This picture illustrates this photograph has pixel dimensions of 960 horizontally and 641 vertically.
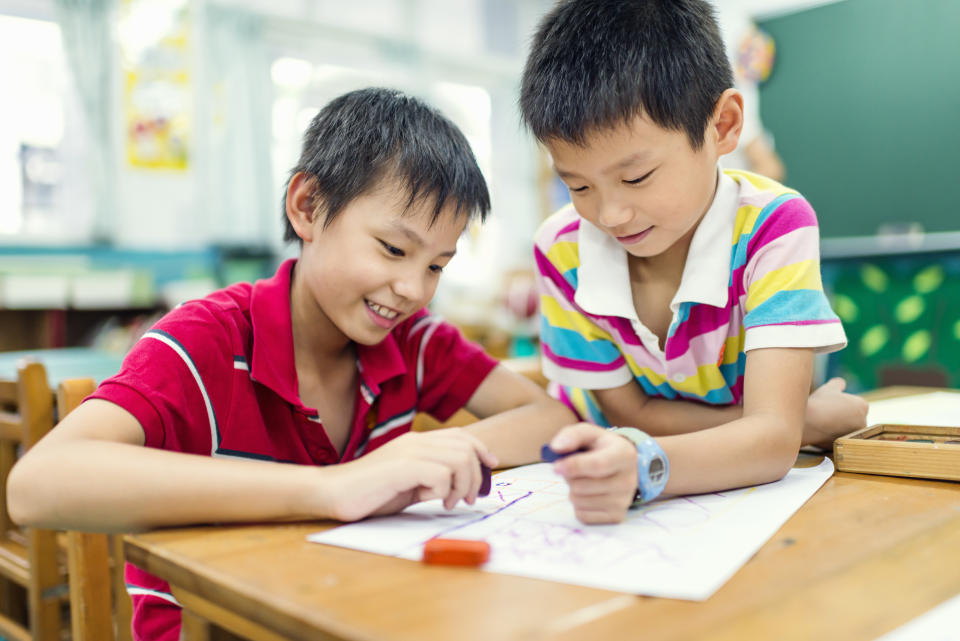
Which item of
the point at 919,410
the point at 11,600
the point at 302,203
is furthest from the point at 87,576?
the point at 919,410

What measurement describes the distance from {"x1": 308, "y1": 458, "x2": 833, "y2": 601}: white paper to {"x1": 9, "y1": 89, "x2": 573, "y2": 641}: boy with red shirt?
0.12 feet

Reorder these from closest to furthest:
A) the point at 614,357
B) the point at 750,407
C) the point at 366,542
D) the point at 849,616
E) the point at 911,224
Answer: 1. the point at 849,616
2. the point at 366,542
3. the point at 750,407
4. the point at 614,357
5. the point at 911,224

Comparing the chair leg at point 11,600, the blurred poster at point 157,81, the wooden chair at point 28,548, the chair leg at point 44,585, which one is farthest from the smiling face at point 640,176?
the blurred poster at point 157,81

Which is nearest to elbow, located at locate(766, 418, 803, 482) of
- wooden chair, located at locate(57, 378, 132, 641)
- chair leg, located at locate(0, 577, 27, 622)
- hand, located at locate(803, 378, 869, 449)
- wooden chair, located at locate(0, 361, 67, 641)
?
hand, located at locate(803, 378, 869, 449)

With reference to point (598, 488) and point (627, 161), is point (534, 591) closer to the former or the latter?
point (598, 488)

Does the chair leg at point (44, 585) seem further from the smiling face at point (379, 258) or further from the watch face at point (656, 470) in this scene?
the watch face at point (656, 470)

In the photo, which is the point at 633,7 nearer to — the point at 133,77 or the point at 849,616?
the point at 849,616

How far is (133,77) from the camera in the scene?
4.10 m

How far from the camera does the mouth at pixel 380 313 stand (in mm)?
921

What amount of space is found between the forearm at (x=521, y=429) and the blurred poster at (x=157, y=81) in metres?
3.79

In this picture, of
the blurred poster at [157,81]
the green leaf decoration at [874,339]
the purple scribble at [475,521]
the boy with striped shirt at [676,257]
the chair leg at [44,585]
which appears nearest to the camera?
the purple scribble at [475,521]

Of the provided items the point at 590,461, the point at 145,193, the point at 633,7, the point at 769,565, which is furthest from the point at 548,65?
the point at 145,193

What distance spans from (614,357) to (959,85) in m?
4.32

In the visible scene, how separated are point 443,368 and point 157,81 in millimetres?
3768
